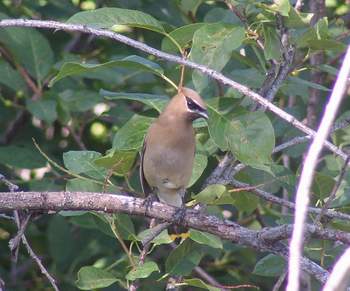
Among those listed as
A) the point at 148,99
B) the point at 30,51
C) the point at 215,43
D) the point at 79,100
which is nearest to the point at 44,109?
the point at 79,100

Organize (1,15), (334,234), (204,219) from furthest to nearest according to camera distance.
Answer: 1. (1,15)
2. (204,219)
3. (334,234)

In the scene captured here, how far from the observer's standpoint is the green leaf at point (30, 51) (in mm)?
5875

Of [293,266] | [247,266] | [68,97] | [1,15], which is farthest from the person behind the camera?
[247,266]

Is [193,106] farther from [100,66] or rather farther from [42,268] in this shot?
[42,268]

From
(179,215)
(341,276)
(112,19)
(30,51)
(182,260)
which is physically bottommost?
(182,260)

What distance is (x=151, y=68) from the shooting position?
13.5 ft

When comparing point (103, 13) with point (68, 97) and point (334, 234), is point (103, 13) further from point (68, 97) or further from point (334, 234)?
point (68, 97)

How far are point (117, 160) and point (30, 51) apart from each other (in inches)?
80.8

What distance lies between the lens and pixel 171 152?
515 centimetres

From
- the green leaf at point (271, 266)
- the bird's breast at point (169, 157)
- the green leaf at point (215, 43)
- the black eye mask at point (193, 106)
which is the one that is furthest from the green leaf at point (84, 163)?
the green leaf at point (271, 266)

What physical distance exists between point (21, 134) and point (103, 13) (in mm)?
2641

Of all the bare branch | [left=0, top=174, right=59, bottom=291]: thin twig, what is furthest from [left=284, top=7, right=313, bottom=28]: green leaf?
the bare branch

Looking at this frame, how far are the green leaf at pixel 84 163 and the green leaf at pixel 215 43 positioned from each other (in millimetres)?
763


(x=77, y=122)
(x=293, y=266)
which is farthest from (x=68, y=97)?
(x=293, y=266)
